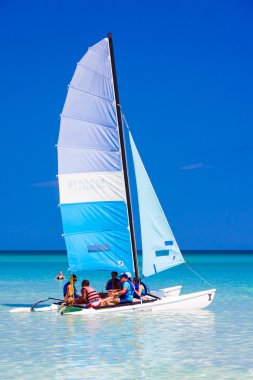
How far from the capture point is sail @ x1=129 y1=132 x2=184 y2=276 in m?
24.8

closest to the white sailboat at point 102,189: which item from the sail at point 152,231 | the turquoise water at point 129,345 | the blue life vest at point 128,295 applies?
the sail at point 152,231

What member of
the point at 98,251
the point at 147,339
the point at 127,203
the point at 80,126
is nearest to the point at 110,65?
the point at 80,126

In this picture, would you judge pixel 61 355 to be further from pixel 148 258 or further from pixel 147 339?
pixel 148 258

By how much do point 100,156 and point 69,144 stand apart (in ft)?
3.65

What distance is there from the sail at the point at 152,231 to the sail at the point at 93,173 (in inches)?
20.9

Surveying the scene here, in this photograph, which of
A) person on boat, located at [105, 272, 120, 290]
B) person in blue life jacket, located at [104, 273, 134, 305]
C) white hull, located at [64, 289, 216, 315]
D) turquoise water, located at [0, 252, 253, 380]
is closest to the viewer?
turquoise water, located at [0, 252, 253, 380]

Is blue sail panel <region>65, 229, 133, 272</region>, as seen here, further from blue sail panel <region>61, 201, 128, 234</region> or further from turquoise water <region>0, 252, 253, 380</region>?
turquoise water <region>0, 252, 253, 380</region>

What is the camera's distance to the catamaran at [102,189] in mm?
24766

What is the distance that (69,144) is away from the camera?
24766 millimetres

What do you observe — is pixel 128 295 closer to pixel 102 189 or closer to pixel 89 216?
pixel 89 216

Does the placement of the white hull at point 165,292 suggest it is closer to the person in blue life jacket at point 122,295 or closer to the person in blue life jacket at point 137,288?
the person in blue life jacket at point 137,288

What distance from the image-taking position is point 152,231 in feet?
82.2

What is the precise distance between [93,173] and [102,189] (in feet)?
2.01

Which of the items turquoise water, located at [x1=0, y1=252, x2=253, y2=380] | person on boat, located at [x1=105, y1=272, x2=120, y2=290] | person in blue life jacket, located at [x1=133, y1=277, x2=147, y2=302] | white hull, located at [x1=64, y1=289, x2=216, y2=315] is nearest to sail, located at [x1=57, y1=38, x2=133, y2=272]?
person on boat, located at [x1=105, y1=272, x2=120, y2=290]
